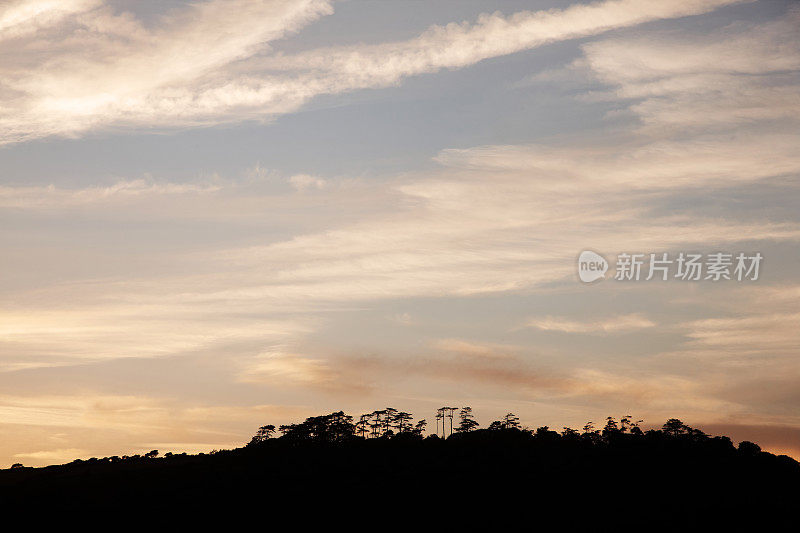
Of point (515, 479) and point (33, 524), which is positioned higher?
point (515, 479)

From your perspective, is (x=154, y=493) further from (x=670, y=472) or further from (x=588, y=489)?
(x=670, y=472)

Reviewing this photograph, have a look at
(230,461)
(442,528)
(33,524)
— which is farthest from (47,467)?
(442,528)

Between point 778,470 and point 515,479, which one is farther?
point 778,470

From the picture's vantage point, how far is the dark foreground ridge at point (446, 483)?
469 feet

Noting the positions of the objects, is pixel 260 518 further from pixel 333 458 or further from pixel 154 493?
pixel 333 458

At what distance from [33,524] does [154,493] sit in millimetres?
23488

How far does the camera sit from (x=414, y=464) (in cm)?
17075

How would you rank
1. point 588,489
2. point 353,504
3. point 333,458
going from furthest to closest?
1. point 333,458
2. point 588,489
3. point 353,504

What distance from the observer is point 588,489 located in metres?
154

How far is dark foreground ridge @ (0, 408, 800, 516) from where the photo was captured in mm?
142875

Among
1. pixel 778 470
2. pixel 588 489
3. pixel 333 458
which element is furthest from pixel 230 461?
pixel 778 470

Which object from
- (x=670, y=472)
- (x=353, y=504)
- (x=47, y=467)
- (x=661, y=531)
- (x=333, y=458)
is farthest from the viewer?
(x=47, y=467)

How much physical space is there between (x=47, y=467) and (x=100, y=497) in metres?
54.7

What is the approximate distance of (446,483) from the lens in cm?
15625
